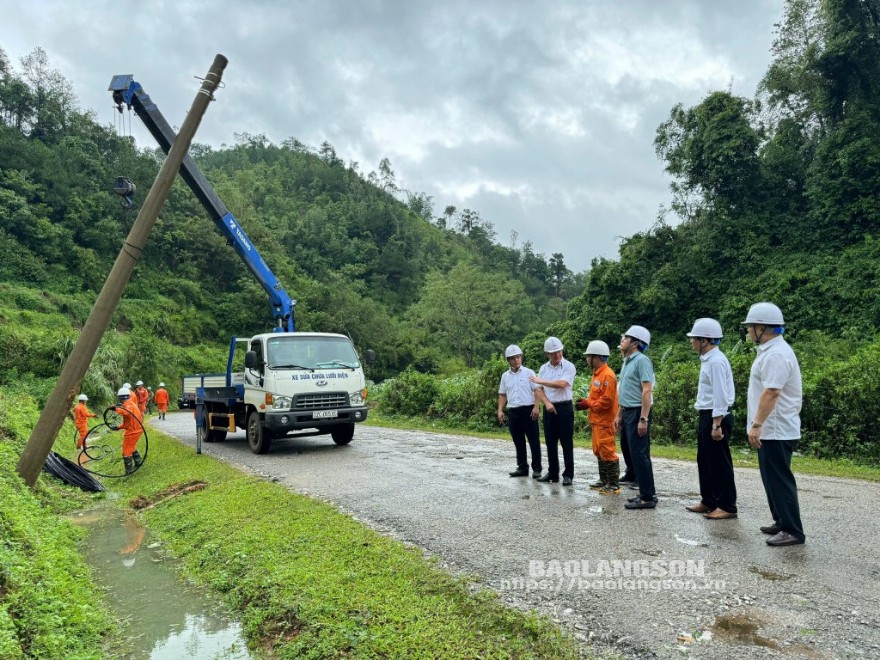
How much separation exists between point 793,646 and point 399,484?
587 cm

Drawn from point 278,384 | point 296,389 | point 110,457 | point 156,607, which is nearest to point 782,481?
point 156,607

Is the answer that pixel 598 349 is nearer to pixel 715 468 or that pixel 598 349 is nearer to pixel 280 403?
pixel 715 468

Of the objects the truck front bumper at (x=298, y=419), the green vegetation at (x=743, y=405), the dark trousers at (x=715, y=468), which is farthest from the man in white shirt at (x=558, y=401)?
the truck front bumper at (x=298, y=419)

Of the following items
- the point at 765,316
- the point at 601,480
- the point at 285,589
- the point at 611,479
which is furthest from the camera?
the point at 601,480

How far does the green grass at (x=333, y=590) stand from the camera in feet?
11.9

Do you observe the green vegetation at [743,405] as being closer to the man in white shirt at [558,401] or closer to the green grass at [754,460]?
the green grass at [754,460]

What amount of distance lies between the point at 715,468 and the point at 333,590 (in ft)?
13.0

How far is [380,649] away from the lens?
3.56 meters

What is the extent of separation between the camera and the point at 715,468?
6.05 m

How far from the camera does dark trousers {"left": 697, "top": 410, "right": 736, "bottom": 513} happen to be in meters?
5.91

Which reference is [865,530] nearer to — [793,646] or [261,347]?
[793,646]

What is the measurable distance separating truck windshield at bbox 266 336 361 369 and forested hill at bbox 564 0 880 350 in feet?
73.6

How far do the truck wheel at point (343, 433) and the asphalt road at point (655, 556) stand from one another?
3993 millimetres

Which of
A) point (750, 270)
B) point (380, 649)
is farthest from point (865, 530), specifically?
point (750, 270)
